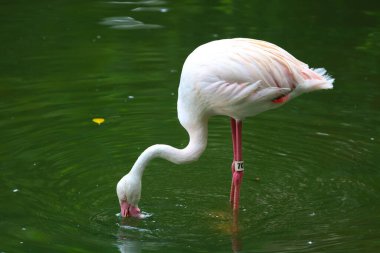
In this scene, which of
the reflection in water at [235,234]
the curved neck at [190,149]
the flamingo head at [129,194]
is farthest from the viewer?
the curved neck at [190,149]

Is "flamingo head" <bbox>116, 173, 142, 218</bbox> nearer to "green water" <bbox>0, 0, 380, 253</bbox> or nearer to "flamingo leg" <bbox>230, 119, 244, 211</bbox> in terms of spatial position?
"green water" <bbox>0, 0, 380, 253</bbox>

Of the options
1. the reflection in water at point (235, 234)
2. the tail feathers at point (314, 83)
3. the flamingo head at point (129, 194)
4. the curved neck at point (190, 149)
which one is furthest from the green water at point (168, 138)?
the tail feathers at point (314, 83)

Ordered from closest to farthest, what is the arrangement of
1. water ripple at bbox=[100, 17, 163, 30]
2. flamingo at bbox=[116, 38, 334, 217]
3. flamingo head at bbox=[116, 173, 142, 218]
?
flamingo at bbox=[116, 38, 334, 217] < flamingo head at bbox=[116, 173, 142, 218] < water ripple at bbox=[100, 17, 163, 30]

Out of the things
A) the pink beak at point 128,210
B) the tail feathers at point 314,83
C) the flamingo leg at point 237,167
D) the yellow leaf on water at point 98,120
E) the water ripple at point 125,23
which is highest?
the tail feathers at point 314,83

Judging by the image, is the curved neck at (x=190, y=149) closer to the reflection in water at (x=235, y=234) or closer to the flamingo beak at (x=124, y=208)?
the flamingo beak at (x=124, y=208)

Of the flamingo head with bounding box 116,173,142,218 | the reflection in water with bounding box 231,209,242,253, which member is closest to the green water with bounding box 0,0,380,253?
the reflection in water with bounding box 231,209,242,253

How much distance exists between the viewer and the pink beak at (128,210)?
292 inches

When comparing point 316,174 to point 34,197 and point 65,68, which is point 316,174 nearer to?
point 34,197

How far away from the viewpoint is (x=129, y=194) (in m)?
7.38

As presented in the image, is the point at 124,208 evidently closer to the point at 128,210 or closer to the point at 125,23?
the point at 128,210

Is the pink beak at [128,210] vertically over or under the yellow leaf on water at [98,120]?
over

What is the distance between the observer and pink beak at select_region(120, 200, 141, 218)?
7410mm

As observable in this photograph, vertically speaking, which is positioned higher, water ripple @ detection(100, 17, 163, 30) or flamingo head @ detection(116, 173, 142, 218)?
flamingo head @ detection(116, 173, 142, 218)

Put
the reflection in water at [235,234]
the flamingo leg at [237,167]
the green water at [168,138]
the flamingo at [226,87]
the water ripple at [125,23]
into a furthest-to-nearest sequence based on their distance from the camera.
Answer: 1. the water ripple at [125,23]
2. the flamingo leg at [237,167]
3. the flamingo at [226,87]
4. the green water at [168,138]
5. the reflection in water at [235,234]
